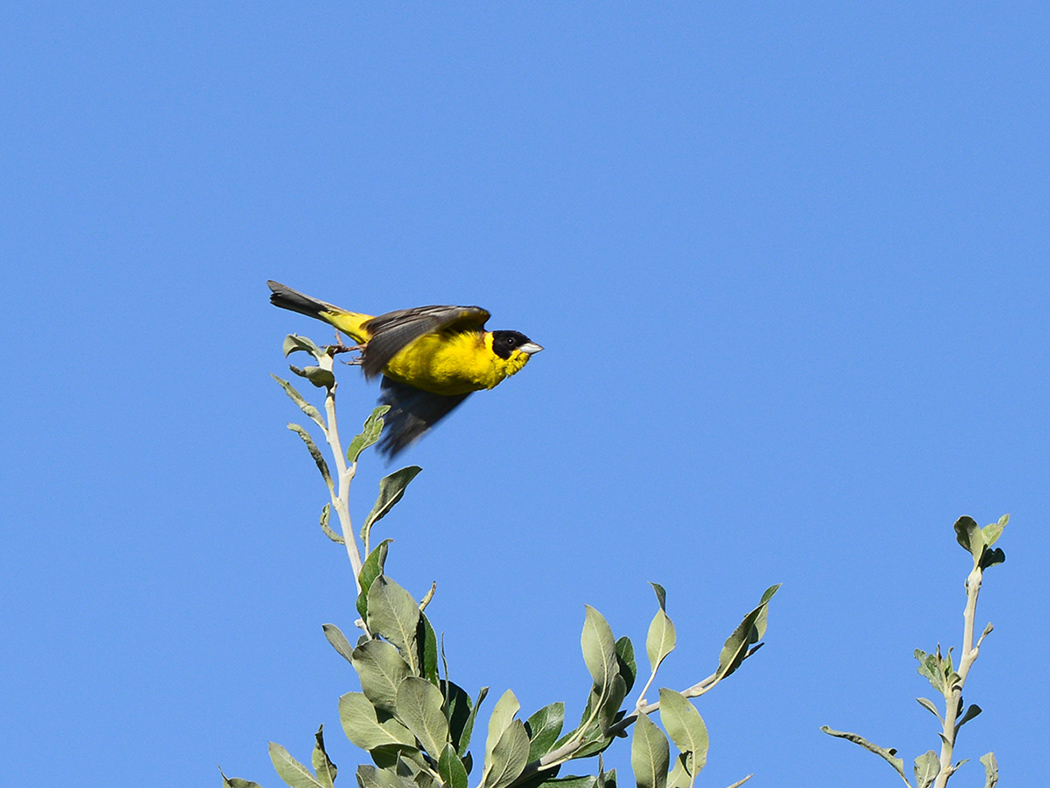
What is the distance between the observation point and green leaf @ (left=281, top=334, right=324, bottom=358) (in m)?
3.69

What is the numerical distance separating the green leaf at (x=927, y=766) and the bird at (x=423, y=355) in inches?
183

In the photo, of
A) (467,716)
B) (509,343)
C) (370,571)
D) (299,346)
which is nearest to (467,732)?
(467,716)

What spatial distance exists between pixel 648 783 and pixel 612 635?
318mm

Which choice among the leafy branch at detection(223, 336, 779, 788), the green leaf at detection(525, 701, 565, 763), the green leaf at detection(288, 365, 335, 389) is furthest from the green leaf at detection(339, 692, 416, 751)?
the green leaf at detection(288, 365, 335, 389)

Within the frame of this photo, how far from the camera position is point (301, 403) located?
3.26 m

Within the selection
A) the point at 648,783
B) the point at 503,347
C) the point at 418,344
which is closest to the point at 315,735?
the point at 648,783

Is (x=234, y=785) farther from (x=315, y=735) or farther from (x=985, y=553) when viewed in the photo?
(x=985, y=553)

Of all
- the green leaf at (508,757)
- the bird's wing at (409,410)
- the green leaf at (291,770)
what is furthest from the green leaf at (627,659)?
the bird's wing at (409,410)

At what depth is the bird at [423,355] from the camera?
720 cm

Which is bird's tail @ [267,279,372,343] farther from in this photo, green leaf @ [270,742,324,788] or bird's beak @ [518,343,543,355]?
green leaf @ [270,742,324,788]

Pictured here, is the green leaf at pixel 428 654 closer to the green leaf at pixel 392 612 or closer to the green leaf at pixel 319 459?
the green leaf at pixel 392 612

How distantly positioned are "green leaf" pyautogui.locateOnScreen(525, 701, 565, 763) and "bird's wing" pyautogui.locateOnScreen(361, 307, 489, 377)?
4.06 m

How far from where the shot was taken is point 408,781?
2377mm

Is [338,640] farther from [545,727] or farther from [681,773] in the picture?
[681,773]
